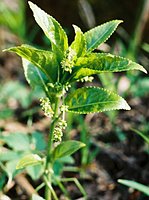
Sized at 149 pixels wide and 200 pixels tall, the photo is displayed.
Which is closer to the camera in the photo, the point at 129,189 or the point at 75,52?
the point at 75,52

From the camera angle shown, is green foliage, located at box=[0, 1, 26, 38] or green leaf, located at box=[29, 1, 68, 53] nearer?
green leaf, located at box=[29, 1, 68, 53]

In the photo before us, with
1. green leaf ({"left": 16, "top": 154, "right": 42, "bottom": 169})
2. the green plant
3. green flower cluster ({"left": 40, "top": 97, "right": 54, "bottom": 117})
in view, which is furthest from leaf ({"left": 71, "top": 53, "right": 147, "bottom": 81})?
green leaf ({"left": 16, "top": 154, "right": 42, "bottom": 169})

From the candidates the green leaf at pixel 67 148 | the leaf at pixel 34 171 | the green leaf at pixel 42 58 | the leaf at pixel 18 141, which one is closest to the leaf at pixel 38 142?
the leaf at pixel 18 141

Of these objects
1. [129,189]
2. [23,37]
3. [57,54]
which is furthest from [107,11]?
[57,54]

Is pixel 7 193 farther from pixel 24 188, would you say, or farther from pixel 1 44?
pixel 1 44

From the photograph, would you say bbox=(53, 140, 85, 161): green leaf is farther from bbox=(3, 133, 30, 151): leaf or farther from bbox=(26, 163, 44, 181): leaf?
bbox=(3, 133, 30, 151): leaf

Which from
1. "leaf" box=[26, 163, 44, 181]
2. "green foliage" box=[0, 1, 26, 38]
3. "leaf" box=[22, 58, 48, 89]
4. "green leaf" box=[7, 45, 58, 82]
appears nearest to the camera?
"green leaf" box=[7, 45, 58, 82]
